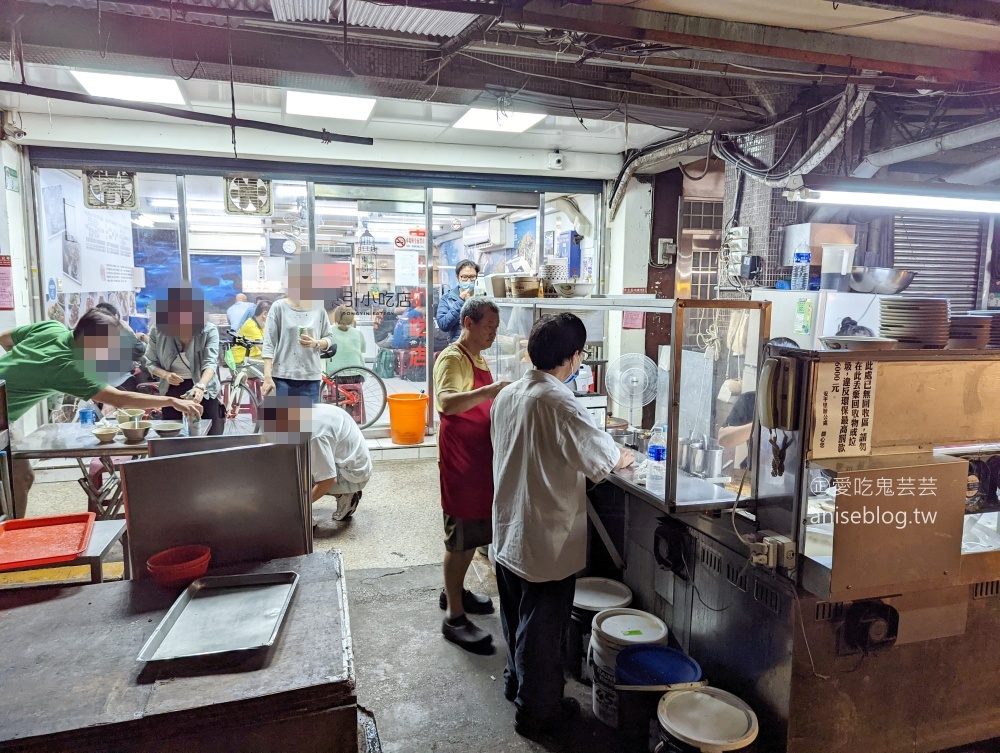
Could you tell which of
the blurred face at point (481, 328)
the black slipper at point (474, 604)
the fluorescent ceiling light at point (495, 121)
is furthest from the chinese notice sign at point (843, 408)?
the fluorescent ceiling light at point (495, 121)

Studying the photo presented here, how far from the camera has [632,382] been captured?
3875 millimetres

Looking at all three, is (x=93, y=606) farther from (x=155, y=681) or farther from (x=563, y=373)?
(x=563, y=373)

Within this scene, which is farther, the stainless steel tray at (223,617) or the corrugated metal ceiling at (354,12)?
the corrugated metal ceiling at (354,12)

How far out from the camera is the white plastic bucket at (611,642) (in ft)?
8.17

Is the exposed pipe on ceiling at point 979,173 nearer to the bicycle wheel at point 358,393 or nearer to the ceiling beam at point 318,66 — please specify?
the ceiling beam at point 318,66

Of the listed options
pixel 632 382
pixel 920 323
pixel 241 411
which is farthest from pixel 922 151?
pixel 241 411

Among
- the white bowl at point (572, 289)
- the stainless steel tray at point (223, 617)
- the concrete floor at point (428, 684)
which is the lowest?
the concrete floor at point (428, 684)

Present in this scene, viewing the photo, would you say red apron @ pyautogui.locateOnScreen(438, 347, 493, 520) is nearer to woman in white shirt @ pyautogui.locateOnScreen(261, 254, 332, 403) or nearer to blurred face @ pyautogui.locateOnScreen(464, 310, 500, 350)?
blurred face @ pyautogui.locateOnScreen(464, 310, 500, 350)

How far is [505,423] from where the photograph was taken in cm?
254

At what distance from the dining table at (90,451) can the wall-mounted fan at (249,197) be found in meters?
2.70

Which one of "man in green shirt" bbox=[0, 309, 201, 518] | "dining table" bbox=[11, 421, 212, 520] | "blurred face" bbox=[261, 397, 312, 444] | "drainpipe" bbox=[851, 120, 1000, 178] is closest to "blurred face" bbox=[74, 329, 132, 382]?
"man in green shirt" bbox=[0, 309, 201, 518]

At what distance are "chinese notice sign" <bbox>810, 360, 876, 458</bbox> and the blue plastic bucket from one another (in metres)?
0.97

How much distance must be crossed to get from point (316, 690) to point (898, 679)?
2.06 metres

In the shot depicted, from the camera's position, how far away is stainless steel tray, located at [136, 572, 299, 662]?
4.75 feet
